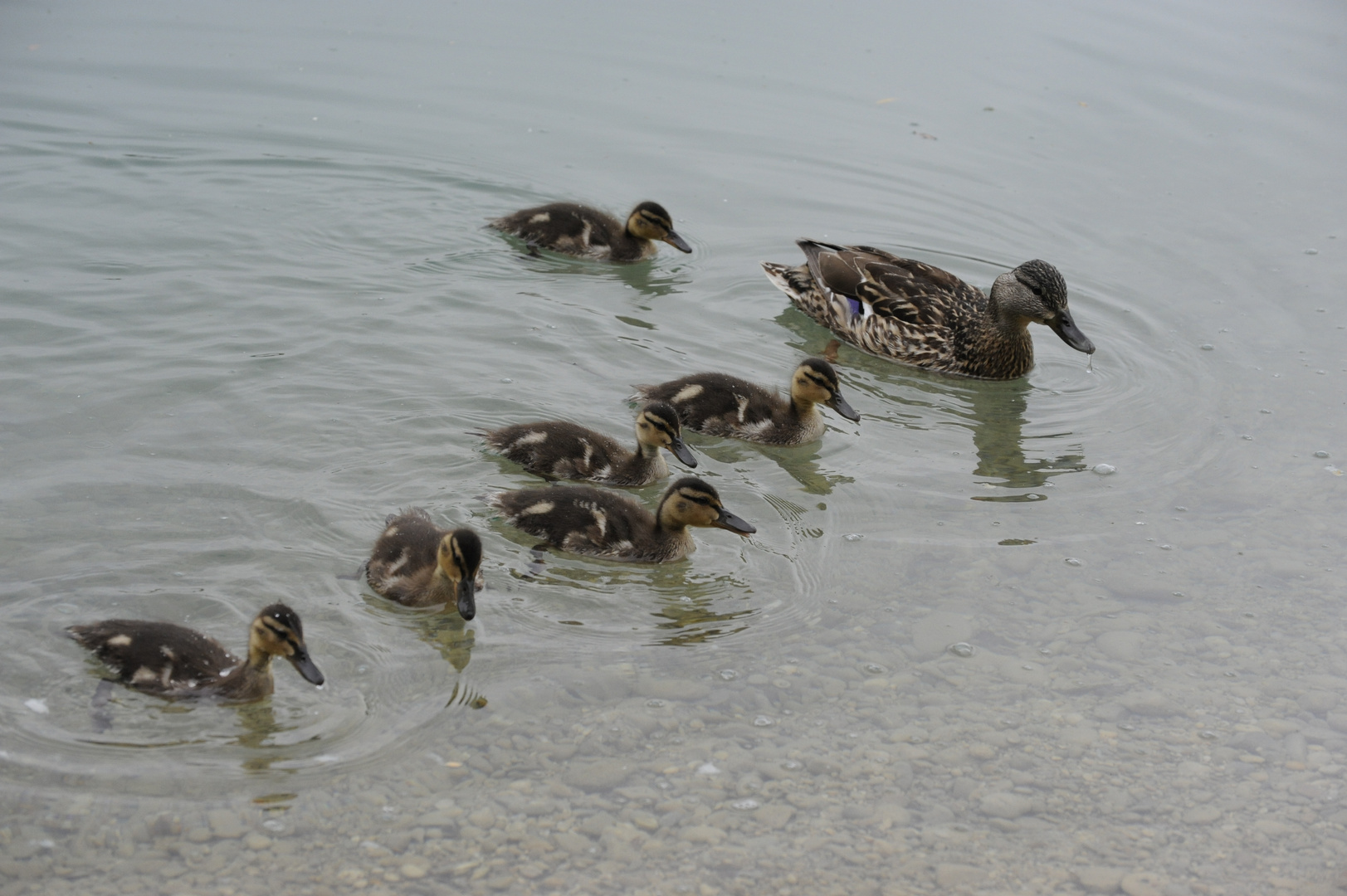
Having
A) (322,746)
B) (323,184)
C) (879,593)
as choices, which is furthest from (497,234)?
(322,746)

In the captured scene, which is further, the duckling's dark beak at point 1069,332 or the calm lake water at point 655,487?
the duckling's dark beak at point 1069,332

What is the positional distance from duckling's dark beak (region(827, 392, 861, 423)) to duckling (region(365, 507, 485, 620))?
2213 mm

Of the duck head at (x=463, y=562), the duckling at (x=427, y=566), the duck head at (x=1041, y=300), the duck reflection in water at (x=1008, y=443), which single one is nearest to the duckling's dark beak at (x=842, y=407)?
the duck reflection in water at (x=1008, y=443)

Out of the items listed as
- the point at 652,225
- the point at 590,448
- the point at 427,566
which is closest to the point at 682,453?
the point at 590,448

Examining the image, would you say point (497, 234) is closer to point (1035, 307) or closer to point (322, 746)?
point (1035, 307)

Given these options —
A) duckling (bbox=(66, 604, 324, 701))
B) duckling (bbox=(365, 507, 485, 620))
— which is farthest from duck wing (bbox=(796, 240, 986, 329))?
duckling (bbox=(66, 604, 324, 701))

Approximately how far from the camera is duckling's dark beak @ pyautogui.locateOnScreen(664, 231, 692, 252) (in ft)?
27.1

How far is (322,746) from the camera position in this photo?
3.93m

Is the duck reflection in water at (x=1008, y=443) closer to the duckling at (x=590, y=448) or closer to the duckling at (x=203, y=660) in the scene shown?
the duckling at (x=590, y=448)

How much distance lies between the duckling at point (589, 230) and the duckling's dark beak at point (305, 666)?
14.8ft

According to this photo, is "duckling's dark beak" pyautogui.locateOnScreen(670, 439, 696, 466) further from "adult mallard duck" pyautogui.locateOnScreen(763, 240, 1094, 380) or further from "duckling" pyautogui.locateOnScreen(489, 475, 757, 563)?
"adult mallard duck" pyautogui.locateOnScreen(763, 240, 1094, 380)

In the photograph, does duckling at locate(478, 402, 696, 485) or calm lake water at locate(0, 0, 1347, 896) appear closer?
calm lake water at locate(0, 0, 1347, 896)

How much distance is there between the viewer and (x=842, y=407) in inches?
252

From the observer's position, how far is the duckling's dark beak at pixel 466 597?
4441 mm
